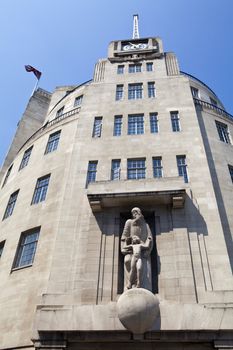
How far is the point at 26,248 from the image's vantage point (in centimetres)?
2036

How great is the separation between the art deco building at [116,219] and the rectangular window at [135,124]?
115 mm

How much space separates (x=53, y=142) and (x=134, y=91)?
921cm

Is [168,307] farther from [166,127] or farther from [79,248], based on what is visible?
[166,127]

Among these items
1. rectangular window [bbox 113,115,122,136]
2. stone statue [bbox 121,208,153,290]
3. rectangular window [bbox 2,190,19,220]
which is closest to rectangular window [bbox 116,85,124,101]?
rectangular window [bbox 113,115,122,136]

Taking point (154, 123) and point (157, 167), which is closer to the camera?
point (157, 167)

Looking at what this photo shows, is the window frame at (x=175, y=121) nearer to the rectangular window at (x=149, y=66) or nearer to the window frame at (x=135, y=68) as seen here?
the rectangular window at (x=149, y=66)

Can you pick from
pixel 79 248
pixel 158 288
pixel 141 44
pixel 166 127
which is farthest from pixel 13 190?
pixel 141 44

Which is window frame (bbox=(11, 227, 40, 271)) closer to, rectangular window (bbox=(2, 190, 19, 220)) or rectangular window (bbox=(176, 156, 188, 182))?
rectangular window (bbox=(2, 190, 19, 220))

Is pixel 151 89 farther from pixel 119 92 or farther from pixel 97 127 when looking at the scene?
pixel 97 127

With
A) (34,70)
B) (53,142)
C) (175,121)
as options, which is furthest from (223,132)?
(34,70)

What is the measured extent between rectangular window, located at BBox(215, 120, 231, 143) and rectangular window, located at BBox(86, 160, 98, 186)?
1172 centimetres

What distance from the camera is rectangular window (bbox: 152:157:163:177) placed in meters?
20.7

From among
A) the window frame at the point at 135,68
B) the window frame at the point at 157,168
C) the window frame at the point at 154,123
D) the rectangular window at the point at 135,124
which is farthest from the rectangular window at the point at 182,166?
the window frame at the point at 135,68

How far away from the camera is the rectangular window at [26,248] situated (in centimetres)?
1962
